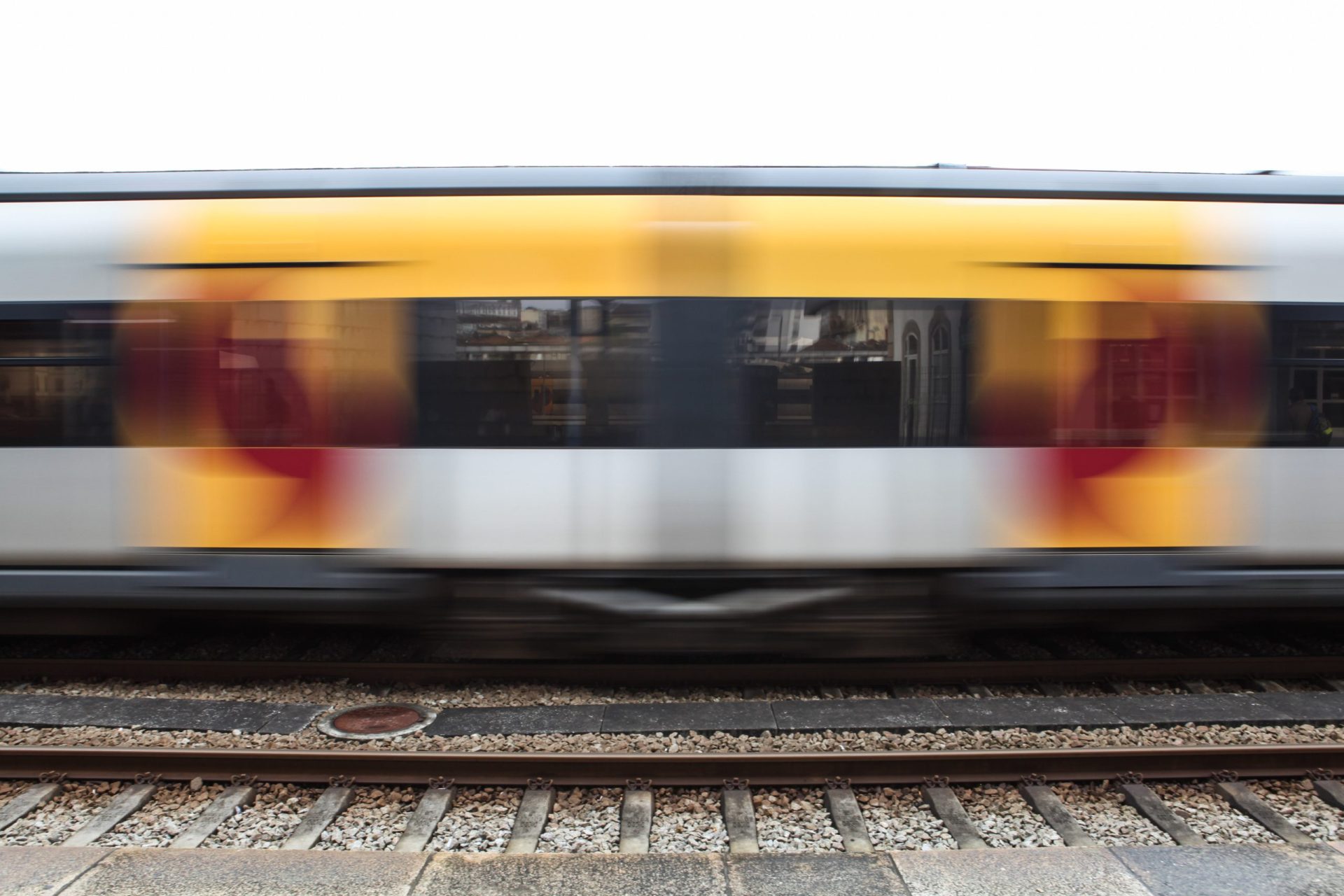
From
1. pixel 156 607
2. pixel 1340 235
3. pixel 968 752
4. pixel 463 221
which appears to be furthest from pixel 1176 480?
pixel 156 607

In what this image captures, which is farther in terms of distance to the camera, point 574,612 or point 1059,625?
point 1059,625

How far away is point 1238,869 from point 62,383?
629 centimetres

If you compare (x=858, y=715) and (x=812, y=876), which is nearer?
(x=812, y=876)

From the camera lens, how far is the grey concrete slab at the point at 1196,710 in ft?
15.0

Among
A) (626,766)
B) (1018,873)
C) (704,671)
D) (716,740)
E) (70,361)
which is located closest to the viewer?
(1018,873)

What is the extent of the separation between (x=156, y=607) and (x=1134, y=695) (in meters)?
5.79

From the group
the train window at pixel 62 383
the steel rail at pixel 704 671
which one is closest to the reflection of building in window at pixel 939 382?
the steel rail at pixel 704 671

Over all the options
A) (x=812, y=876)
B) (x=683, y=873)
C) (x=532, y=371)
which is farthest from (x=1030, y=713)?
(x=532, y=371)

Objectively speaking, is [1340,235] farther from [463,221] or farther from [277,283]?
[277,283]

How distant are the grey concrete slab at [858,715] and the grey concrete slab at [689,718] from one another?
11 centimetres

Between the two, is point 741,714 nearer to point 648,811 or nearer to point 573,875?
point 648,811

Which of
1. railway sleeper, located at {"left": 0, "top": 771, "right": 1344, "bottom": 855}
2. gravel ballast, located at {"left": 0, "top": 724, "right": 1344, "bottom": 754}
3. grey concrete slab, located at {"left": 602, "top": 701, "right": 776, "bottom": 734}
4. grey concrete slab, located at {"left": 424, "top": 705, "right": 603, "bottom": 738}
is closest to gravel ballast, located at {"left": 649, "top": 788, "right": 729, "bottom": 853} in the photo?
railway sleeper, located at {"left": 0, "top": 771, "right": 1344, "bottom": 855}

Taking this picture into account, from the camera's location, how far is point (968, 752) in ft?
13.3

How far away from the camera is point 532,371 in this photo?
477 cm
